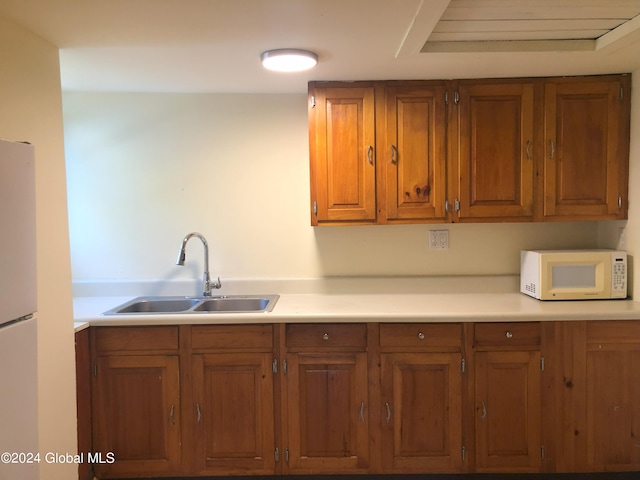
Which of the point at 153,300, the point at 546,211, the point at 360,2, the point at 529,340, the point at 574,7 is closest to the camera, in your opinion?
the point at 360,2

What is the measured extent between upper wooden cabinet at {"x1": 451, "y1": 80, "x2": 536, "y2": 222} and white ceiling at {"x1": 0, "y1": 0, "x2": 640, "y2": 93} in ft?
0.36

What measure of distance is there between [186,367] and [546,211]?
1.99 metres

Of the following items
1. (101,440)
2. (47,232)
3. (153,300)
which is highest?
(47,232)

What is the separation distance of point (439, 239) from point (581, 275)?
750mm

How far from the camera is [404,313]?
2.10 meters

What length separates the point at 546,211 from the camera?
2350mm

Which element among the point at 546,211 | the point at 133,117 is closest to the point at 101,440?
the point at 133,117

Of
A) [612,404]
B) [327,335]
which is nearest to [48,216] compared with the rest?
[327,335]

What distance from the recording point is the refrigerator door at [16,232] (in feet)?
3.59

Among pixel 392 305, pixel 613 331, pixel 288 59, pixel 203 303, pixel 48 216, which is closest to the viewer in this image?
pixel 48 216

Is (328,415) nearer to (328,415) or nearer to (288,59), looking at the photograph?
(328,415)

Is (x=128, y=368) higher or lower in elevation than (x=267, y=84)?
lower

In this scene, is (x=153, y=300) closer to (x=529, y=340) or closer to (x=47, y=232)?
(x=47, y=232)

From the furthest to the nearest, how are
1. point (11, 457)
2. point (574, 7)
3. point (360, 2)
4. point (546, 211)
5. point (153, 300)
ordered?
point (153, 300), point (546, 211), point (574, 7), point (360, 2), point (11, 457)
